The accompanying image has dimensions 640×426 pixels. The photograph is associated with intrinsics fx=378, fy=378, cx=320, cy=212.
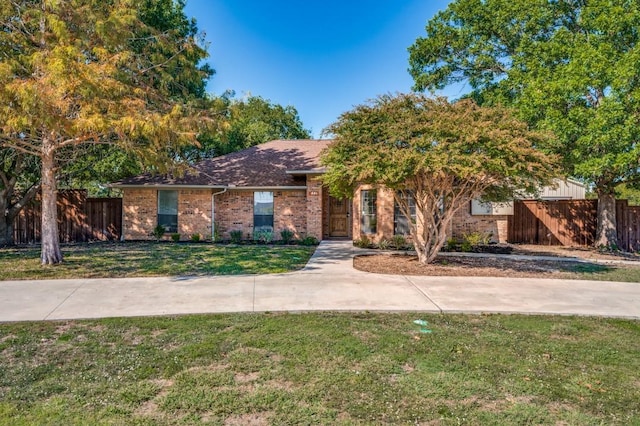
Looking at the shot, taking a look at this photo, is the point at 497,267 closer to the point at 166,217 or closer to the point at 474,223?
the point at 474,223

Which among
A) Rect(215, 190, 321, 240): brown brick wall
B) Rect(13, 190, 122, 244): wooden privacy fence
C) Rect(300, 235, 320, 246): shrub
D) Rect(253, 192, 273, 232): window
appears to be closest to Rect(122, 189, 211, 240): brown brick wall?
Rect(215, 190, 321, 240): brown brick wall

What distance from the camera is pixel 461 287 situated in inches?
290

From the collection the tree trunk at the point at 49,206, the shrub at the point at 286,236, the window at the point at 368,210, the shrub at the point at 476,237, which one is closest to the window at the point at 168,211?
the shrub at the point at 286,236

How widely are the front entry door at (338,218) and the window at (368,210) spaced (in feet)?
5.26

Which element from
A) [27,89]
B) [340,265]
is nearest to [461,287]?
[340,265]

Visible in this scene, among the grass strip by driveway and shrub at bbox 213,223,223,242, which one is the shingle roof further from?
the grass strip by driveway

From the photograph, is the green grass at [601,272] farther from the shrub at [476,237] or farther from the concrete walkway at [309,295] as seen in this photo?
the shrub at [476,237]

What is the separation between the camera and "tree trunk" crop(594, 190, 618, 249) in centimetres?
1356

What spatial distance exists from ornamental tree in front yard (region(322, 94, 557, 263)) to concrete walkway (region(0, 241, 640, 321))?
2.31m

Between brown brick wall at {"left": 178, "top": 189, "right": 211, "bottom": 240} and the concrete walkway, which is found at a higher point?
brown brick wall at {"left": 178, "top": 189, "right": 211, "bottom": 240}

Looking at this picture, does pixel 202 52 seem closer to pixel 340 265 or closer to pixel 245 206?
pixel 245 206

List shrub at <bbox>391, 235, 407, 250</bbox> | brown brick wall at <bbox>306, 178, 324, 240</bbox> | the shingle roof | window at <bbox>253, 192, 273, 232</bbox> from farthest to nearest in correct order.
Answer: window at <bbox>253, 192, 273, 232</bbox> < the shingle roof < brown brick wall at <bbox>306, 178, 324, 240</bbox> < shrub at <bbox>391, 235, 407, 250</bbox>

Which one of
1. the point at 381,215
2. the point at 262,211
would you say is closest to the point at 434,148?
the point at 381,215

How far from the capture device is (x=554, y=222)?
49.8 ft
